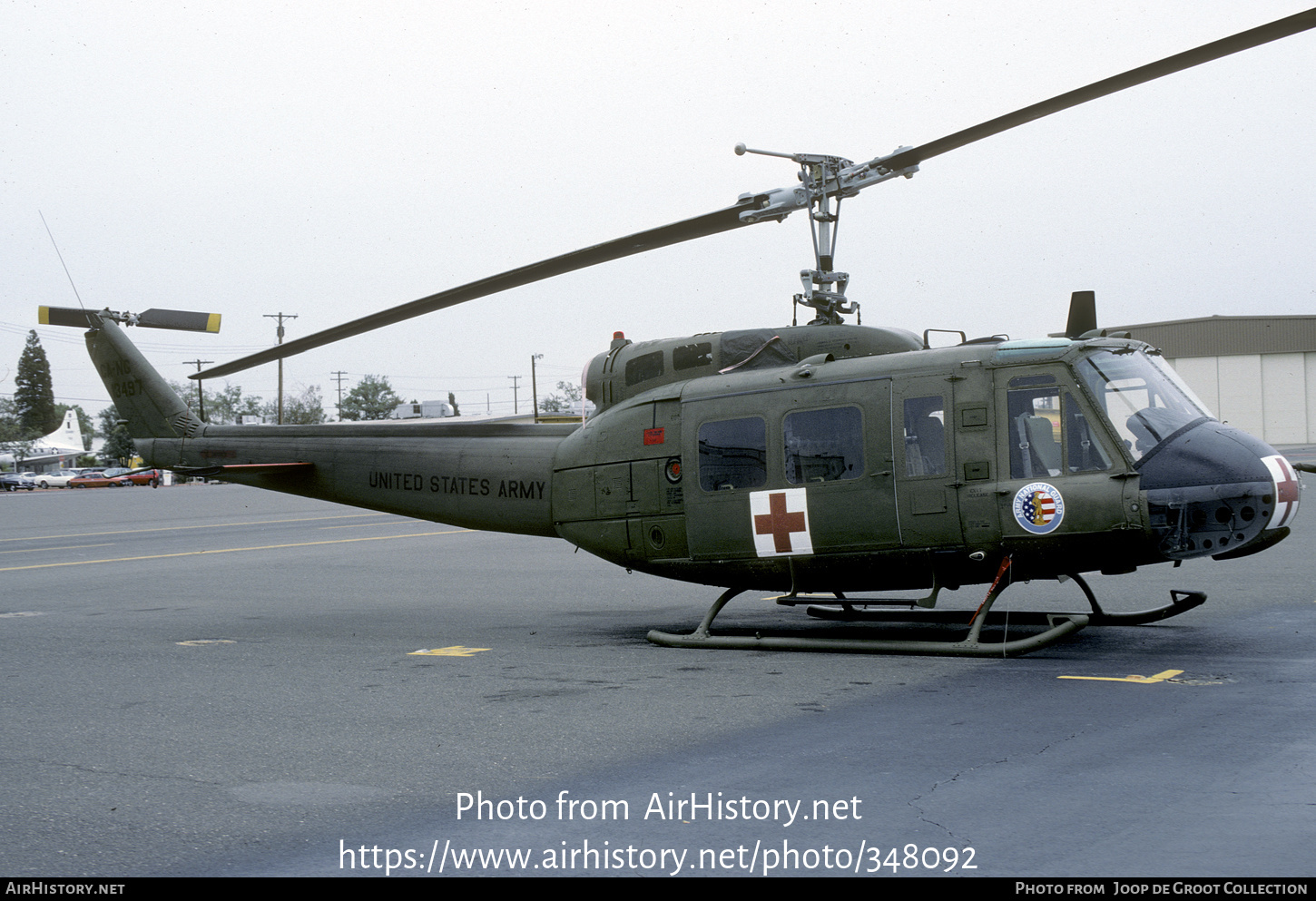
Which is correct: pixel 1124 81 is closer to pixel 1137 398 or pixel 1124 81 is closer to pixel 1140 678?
pixel 1137 398

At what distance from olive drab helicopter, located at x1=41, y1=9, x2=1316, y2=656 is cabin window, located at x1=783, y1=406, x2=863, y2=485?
0.06 ft

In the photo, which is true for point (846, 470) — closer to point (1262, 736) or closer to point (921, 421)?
point (921, 421)

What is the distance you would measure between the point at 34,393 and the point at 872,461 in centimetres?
13941

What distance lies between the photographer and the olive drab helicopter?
26.5 ft

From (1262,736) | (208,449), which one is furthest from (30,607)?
(1262,736)

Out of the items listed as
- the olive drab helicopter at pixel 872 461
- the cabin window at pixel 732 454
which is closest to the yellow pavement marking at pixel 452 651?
the olive drab helicopter at pixel 872 461

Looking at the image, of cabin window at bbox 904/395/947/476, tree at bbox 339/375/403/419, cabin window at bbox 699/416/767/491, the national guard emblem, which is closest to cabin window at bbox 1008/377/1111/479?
the national guard emblem

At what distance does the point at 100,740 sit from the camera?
21.9 ft

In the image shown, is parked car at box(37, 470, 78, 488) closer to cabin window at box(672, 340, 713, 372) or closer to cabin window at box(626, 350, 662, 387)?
cabin window at box(626, 350, 662, 387)

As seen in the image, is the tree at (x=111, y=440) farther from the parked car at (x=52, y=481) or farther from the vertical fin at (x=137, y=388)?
the vertical fin at (x=137, y=388)

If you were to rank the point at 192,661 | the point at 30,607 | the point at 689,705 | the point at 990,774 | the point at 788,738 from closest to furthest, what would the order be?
the point at 990,774 < the point at 788,738 < the point at 689,705 < the point at 192,661 < the point at 30,607

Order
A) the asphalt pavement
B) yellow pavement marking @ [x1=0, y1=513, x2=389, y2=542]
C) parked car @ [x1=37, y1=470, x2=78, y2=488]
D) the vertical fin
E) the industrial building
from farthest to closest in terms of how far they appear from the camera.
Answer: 1. parked car @ [x1=37, y1=470, x2=78, y2=488]
2. the industrial building
3. yellow pavement marking @ [x1=0, y1=513, x2=389, y2=542]
4. the vertical fin
5. the asphalt pavement

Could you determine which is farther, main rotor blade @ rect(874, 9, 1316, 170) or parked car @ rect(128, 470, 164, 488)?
parked car @ rect(128, 470, 164, 488)

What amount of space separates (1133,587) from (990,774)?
8452 millimetres
